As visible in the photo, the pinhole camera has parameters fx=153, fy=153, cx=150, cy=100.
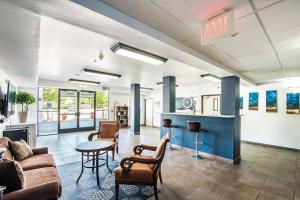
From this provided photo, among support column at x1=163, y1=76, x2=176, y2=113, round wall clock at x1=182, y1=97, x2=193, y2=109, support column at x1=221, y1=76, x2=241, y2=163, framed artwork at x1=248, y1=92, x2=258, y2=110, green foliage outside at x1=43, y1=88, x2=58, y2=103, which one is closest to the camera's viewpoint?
support column at x1=221, y1=76, x2=241, y2=163

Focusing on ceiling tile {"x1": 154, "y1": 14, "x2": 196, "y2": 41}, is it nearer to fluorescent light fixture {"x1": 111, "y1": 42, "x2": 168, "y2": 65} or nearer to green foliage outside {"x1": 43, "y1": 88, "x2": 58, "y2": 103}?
fluorescent light fixture {"x1": 111, "y1": 42, "x2": 168, "y2": 65}

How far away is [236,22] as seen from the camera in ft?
6.27

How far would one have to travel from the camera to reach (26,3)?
1.29 m

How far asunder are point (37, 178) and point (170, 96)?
4370 mm

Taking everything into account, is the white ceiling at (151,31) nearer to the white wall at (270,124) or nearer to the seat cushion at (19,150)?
the seat cushion at (19,150)

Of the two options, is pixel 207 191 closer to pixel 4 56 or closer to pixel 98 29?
pixel 98 29

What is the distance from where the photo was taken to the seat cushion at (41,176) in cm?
188

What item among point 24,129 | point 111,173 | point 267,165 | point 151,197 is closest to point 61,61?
point 24,129

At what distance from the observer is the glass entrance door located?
7.71m

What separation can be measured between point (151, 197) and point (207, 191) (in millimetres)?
963

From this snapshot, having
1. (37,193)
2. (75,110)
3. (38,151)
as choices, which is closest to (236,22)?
(37,193)

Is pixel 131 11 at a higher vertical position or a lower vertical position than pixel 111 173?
higher

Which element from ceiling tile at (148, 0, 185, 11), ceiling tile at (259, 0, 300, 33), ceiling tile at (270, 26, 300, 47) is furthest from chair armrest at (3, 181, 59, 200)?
ceiling tile at (270, 26, 300, 47)

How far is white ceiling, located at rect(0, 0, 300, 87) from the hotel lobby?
0.01 m
